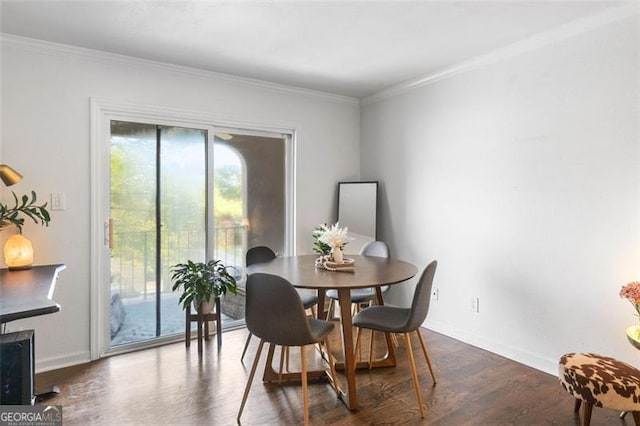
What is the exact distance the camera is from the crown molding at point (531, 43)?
2.42 meters

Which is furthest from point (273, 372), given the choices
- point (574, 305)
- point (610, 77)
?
point (610, 77)

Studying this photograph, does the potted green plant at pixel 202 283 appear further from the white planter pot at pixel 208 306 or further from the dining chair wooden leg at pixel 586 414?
the dining chair wooden leg at pixel 586 414

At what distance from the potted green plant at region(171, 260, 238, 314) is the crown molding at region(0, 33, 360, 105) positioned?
172cm

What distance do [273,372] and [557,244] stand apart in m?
2.23

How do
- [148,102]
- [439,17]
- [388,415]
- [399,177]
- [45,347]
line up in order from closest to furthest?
[388,415] < [439,17] < [45,347] < [148,102] < [399,177]

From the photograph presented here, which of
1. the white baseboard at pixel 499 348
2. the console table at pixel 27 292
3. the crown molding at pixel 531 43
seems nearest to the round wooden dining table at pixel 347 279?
the white baseboard at pixel 499 348

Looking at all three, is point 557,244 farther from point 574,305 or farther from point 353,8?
point 353,8

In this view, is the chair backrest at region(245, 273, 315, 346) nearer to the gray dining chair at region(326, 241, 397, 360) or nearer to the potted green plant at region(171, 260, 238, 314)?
the gray dining chair at region(326, 241, 397, 360)

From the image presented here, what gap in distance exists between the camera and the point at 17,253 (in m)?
2.60

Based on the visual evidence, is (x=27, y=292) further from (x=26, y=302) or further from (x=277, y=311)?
(x=277, y=311)

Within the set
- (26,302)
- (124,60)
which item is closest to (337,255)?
(26,302)

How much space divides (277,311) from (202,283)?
4.36 feet

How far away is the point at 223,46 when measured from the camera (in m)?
2.95

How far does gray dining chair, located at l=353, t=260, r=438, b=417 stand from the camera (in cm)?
227
